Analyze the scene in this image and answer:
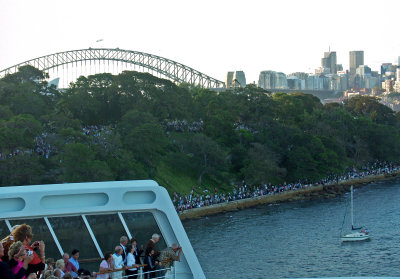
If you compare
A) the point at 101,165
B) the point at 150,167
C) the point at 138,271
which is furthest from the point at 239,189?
the point at 138,271

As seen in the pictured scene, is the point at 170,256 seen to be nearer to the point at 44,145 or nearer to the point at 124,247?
the point at 124,247

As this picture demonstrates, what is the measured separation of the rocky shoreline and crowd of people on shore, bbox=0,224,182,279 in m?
38.3

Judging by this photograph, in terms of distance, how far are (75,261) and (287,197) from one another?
50.9 metres

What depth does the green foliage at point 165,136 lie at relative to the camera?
41878 mm

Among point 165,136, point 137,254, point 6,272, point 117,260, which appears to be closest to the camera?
point 6,272

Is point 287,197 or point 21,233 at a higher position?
point 21,233

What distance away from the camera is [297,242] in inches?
1483

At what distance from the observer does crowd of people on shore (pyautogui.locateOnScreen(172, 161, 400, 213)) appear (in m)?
48.3

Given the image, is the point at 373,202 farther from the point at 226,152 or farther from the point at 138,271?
the point at 138,271

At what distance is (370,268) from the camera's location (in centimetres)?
3100

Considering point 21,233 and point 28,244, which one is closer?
point 21,233

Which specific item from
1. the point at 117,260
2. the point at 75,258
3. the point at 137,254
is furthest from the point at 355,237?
the point at 75,258

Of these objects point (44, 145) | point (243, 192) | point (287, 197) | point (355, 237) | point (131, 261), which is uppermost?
point (44, 145)

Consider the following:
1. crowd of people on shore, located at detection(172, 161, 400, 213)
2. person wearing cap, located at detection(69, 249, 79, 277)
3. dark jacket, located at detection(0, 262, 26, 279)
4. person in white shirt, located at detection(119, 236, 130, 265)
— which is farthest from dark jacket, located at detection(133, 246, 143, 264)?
crowd of people on shore, located at detection(172, 161, 400, 213)
